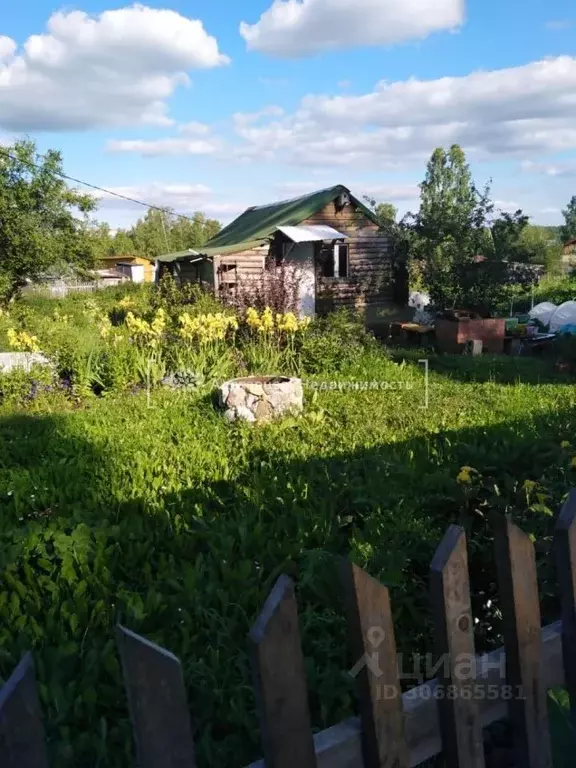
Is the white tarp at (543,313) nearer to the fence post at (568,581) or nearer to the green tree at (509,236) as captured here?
the green tree at (509,236)

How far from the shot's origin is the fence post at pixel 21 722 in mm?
836

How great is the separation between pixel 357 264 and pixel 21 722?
17297 millimetres

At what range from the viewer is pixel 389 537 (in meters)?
3.19

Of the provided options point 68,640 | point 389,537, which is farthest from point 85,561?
point 389,537

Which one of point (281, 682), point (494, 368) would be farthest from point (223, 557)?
point (494, 368)

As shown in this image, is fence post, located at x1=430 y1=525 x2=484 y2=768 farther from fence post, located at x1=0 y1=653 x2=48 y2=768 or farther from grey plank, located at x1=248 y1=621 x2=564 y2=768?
fence post, located at x1=0 y1=653 x2=48 y2=768

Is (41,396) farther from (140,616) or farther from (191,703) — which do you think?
(191,703)

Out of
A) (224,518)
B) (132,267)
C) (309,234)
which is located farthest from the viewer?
(132,267)

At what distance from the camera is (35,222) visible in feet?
82.2

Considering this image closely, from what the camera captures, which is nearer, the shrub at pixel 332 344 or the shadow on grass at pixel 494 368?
the shadow on grass at pixel 494 368

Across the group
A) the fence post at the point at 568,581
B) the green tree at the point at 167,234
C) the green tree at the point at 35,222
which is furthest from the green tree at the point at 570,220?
the fence post at the point at 568,581

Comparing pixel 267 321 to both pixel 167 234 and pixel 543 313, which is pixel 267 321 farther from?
pixel 167 234

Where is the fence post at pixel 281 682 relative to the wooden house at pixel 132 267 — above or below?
below

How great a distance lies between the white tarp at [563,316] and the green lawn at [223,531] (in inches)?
319
